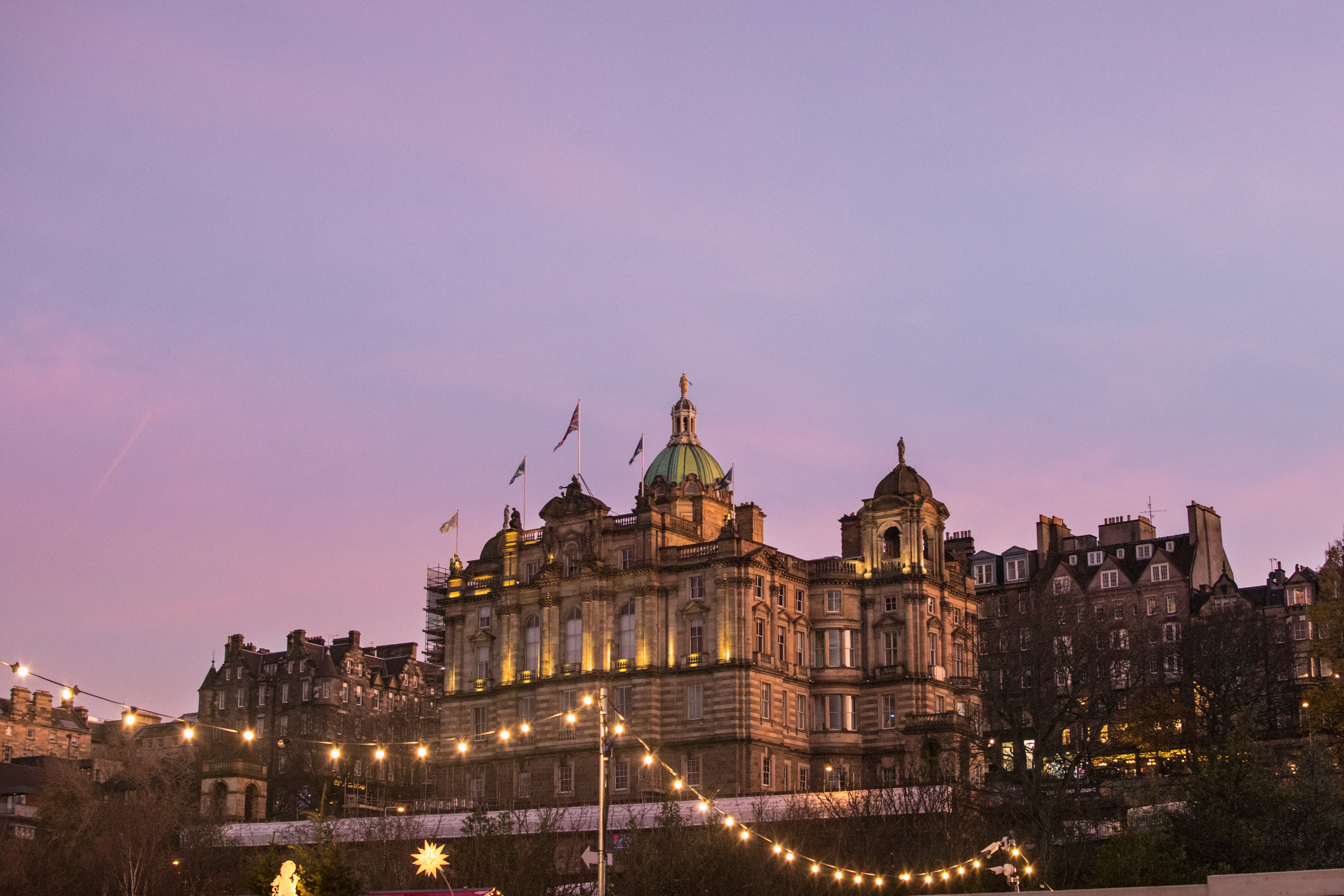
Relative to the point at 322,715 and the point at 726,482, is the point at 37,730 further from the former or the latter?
the point at 726,482

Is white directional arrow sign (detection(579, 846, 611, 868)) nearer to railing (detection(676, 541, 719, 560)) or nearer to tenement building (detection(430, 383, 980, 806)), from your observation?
tenement building (detection(430, 383, 980, 806))

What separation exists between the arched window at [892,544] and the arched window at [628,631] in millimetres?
16200

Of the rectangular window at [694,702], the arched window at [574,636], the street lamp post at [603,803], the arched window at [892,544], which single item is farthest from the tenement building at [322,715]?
the street lamp post at [603,803]

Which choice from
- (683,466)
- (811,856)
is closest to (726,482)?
(683,466)

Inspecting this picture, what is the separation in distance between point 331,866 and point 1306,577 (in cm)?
8378

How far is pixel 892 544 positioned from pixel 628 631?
57.7ft

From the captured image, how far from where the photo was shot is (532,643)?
4375 inches

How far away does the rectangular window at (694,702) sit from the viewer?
10256 centimetres

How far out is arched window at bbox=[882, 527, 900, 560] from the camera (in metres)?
109

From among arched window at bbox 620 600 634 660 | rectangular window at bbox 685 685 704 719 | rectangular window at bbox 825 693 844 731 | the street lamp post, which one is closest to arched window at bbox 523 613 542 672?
arched window at bbox 620 600 634 660

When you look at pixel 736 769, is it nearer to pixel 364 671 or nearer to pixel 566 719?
pixel 566 719

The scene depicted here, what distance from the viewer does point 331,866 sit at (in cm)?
5291

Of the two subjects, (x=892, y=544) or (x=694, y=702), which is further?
(x=892, y=544)

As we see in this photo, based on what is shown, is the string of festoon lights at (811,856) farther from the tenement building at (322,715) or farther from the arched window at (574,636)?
the tenement building at (322,715)
